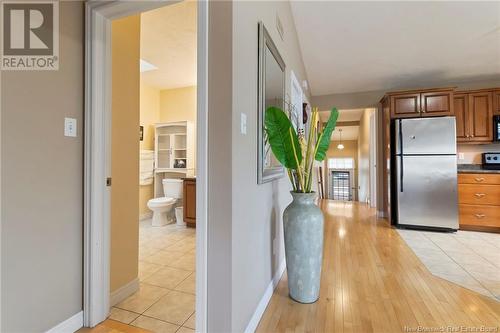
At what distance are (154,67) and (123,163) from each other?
252cm

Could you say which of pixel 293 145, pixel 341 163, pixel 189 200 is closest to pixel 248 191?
pixel 293 145

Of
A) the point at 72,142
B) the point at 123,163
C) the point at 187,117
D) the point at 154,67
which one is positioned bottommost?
the point at 123,163

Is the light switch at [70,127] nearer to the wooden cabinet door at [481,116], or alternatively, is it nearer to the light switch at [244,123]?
the light switch at [244,123]

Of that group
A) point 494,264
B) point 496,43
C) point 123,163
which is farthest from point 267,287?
point 496,43

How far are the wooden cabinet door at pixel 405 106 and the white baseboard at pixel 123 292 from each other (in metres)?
4.23

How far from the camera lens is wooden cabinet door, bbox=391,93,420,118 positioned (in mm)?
3819

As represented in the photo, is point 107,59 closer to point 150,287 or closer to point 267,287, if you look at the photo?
point 150,287

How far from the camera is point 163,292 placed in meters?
1.93

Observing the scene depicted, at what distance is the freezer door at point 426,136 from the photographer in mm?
3561

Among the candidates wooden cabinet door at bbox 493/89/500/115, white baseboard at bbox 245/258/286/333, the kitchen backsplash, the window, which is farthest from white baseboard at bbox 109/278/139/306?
the window

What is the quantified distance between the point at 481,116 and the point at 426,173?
1378mm

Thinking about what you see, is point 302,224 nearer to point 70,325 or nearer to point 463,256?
point 70,325

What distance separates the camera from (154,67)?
3.78m

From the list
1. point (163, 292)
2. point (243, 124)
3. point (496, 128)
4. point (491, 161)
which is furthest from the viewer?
point (491, 161)
